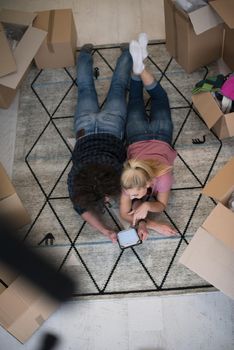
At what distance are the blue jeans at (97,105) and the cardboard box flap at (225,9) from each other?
442 millimetres

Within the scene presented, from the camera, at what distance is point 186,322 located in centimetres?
135

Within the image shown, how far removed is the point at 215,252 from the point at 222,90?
67 cm

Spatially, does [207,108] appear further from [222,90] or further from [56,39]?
[56,39]

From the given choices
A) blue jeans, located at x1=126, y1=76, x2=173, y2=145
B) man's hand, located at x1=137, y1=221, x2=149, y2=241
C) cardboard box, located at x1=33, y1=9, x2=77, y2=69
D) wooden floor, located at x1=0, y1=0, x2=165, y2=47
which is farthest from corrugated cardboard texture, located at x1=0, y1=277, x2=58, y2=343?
wooden floor, located at x1=0, y1=0, x2=165, y2=47

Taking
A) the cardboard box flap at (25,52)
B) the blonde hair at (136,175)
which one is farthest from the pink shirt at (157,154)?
the cardboard box flap at (25,52)

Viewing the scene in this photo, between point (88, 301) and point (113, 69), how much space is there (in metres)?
1.14

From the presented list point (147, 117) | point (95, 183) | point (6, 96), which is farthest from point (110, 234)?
point (6, 96)

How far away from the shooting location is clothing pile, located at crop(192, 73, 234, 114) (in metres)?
1.55

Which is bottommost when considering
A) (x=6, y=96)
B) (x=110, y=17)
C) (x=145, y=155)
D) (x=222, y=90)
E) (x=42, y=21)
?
(x=145, y=155)

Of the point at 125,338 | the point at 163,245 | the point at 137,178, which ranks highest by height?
the point at 137,178

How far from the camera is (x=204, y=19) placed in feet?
5.30

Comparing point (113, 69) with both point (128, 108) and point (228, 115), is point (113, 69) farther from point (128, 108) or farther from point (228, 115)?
point (228, 115)

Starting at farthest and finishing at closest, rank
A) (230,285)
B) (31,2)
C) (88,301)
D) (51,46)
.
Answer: (31,2), (51,46), (88,301), (230,285)

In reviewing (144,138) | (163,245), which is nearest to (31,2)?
(144,138)
